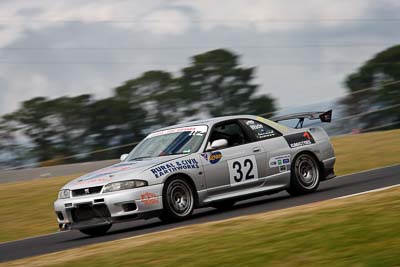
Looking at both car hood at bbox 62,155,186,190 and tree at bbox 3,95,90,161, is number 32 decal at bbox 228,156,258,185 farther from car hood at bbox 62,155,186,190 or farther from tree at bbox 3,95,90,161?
tree at bbox 3,95,90,161

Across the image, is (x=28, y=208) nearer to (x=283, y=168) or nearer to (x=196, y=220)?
(x=283, y=168)

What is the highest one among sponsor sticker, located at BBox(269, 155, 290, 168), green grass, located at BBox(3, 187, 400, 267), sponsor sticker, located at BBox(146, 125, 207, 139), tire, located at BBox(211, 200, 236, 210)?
sponsor sticker, located at BBox(146, 125, 207, 139)

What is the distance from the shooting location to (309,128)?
13.9 m

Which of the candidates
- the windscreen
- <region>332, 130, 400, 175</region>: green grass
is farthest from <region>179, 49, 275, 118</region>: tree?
the windscreen

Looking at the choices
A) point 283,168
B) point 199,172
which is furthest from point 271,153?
point 199,172

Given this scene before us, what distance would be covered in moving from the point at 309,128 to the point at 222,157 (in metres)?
2.04

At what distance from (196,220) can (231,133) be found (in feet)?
6.13

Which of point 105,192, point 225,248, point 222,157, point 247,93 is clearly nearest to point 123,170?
point 105,192

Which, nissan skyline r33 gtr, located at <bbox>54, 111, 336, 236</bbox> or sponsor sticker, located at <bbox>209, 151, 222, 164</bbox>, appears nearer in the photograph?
nissan skyline r33 gtr, located at <bbox>54, 111, 336, 236</bbox>

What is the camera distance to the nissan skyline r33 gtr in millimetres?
11367

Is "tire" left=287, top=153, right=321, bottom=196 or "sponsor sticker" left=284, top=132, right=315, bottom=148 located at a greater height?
"sponsor sticker" left=284, top=132, right=315, bottom=148

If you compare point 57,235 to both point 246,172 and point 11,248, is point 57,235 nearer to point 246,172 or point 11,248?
point 11,248

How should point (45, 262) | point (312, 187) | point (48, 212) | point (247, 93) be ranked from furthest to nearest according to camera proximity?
point (247, 93), point (48, 212), point (312, 187), point (45, 262)

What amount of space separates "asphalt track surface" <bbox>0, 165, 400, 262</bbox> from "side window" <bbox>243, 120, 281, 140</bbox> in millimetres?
958
